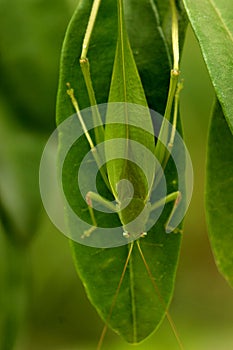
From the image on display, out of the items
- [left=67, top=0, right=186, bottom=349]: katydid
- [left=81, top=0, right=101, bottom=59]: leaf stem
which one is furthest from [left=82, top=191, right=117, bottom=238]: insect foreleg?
[left=81, top=0, right=101, bottom=59]: leaf stem

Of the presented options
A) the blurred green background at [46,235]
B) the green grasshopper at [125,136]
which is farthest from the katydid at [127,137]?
the blurred green background at [46,235]

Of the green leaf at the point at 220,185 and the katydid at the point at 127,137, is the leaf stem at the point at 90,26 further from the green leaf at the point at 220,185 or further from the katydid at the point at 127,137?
the green leaf at the point at 220,185

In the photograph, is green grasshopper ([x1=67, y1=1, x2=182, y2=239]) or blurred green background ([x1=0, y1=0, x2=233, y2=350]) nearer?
green grasshopper ([x1=67, y1=1, x2=182, y2=239])

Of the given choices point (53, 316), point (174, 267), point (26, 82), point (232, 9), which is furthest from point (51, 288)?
point (232, 9)

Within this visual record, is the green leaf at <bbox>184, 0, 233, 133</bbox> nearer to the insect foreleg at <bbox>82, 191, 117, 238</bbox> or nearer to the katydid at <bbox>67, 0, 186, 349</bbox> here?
the katydid at <bbox>67, 0, 186, 349</bbox>

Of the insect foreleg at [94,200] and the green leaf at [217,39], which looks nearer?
the green leaf at [217,39]

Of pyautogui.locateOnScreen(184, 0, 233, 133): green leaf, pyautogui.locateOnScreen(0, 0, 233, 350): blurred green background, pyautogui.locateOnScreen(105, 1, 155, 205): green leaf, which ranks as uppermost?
pyautogui.locateOnScreen(184, 0, 233, 133): green leaf
